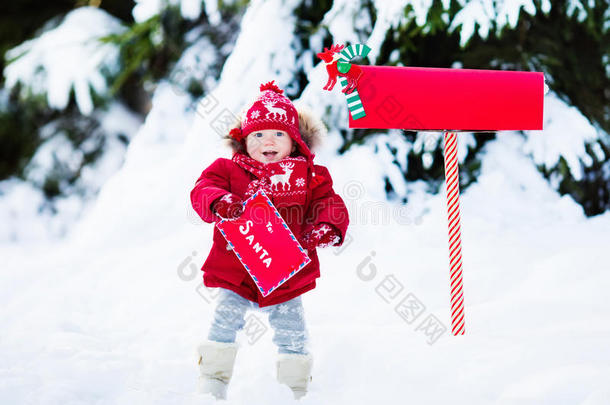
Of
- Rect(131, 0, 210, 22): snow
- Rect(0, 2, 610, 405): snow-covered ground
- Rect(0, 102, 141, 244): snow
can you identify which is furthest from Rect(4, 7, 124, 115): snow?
Rect(0, 102, 141, 244): snow

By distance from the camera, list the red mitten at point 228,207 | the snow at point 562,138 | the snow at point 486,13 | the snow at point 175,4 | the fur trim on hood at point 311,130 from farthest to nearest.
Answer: the snow at point 175,4
the snow at point 562,138
the snow at point 486,13
the fur trim on hood at point 311,130
the red mitten at point 228,207

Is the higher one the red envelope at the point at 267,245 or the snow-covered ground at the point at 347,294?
the red envelope at the point at 267,245

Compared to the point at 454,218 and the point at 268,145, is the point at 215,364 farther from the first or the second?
the point at 454,218

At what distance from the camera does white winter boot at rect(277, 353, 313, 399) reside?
207 centimetres

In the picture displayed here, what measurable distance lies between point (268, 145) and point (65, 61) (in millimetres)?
3449

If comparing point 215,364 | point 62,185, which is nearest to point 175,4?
point 62,185

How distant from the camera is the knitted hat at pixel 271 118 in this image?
2068 millimetres

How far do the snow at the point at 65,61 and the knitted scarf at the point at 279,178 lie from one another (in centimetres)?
314

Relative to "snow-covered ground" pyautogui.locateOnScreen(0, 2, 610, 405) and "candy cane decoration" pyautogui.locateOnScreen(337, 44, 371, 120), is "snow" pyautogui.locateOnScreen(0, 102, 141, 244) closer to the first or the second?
"snow-covered ground" pyautogui.locateOnScreen(0, 2, 610, 405)

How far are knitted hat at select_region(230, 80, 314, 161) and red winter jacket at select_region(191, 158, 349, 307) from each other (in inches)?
5.4

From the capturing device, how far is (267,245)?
1.98 meters

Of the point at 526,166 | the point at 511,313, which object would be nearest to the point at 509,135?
the point at 526,166

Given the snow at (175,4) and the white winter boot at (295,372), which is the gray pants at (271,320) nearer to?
the white winter boot at (295,372)

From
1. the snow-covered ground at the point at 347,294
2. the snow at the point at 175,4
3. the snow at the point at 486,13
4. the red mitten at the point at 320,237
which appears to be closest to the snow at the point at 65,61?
the snow-covered ground at the point at 347,294
